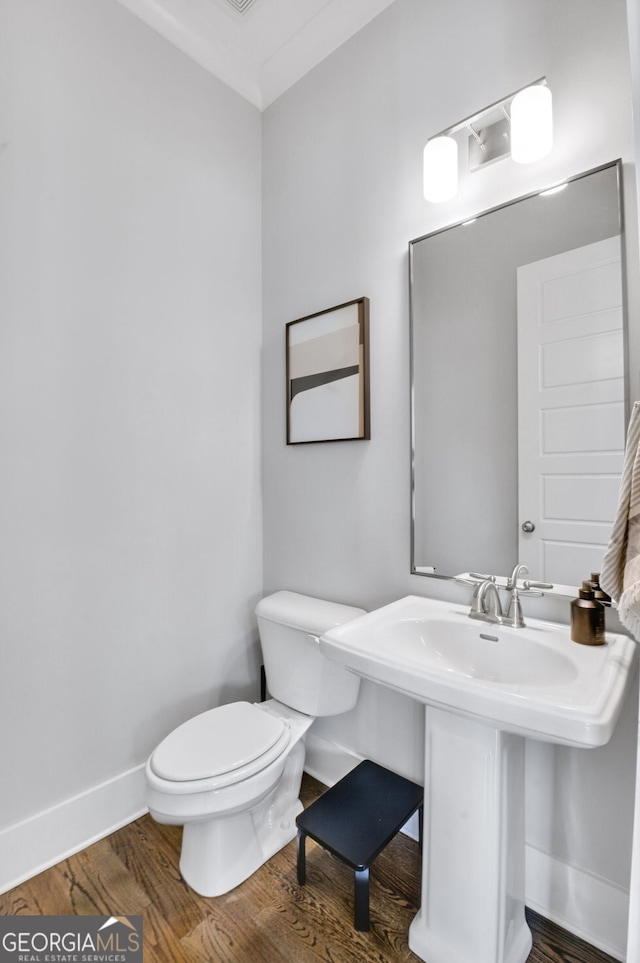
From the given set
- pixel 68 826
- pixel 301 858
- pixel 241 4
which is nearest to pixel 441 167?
pixel 241 4

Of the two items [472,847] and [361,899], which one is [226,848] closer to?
[361,899]

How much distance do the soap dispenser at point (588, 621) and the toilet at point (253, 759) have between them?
71 centimetres

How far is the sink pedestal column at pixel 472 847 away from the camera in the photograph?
1.02 meters

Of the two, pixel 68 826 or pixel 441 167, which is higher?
pixel 441 167

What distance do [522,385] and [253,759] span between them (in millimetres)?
1283

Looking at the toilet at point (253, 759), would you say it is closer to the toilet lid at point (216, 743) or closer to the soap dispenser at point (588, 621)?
the toilet lid at point (216, 743)

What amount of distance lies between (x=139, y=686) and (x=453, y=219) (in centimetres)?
186

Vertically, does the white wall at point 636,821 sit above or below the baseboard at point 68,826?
above

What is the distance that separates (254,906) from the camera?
49.3 inches

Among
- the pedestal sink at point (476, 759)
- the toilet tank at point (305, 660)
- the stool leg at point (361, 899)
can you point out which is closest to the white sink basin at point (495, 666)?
the pedestal sink at point (476, 759)

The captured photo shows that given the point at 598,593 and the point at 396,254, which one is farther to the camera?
the point at 396,254

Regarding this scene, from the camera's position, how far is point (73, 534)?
1.46m

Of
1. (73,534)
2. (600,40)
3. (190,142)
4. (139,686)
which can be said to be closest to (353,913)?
(139,686)

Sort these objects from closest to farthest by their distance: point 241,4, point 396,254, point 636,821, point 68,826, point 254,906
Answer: point 636,821, point 254,906, point 68,826, point 396,254, point 241,4
